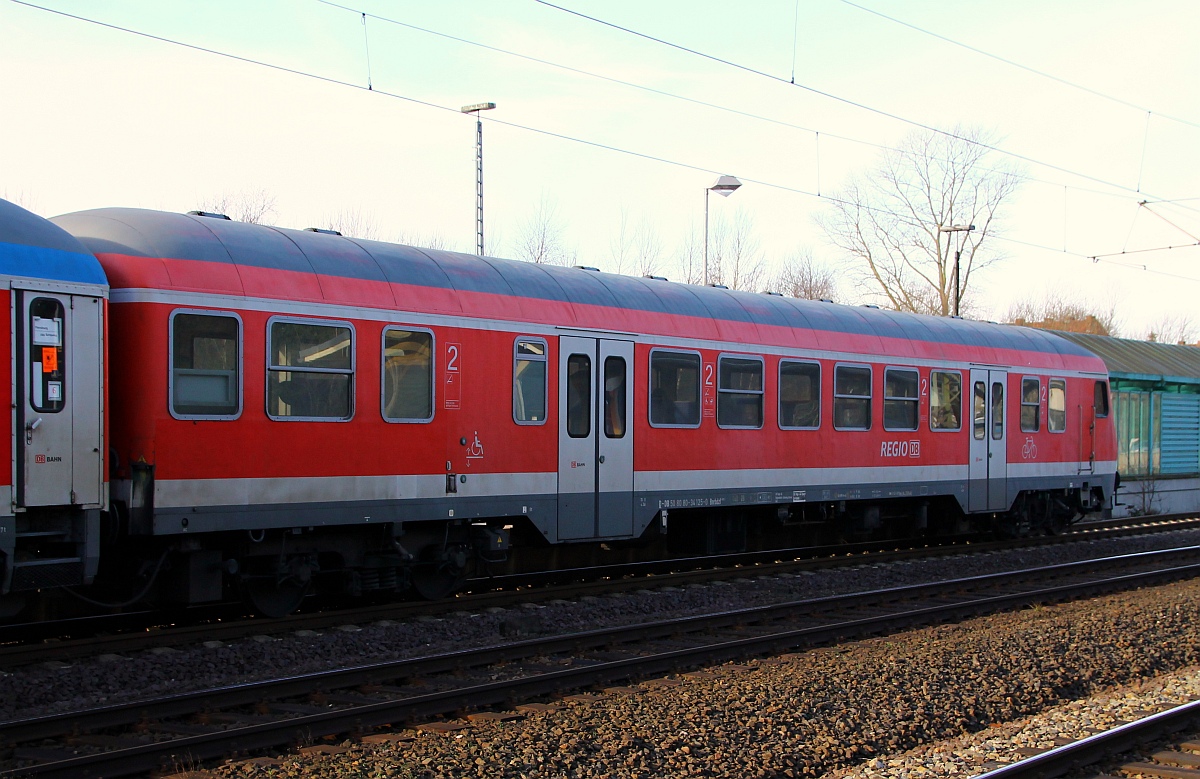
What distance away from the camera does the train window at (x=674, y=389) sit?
13.1 metres

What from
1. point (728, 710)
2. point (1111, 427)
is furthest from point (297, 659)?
point (1111, 427)

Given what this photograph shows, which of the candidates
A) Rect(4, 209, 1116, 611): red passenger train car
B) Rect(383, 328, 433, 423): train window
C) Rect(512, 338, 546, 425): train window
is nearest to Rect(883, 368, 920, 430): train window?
Rect(4, 209, 1116, 611): red passenger train car

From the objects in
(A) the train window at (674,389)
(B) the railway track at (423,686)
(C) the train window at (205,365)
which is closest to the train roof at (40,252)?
(C) the train window at (205,365)

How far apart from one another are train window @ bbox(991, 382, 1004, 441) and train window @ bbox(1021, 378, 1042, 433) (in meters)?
0.62

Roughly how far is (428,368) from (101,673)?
4.09 m

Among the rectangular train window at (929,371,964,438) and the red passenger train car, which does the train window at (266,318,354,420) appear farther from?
the rectangular train window at (929,371,964,438)

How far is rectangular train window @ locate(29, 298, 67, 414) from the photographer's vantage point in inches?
316

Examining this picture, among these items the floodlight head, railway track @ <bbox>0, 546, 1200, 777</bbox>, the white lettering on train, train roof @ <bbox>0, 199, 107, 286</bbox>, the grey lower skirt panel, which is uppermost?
the floodlight head

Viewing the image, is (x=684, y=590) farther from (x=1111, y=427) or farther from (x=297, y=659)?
(x=1111, y=427)

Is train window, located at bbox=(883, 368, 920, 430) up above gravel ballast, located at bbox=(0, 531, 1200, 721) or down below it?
above

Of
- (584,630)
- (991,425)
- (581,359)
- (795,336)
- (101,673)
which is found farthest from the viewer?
(991,425)

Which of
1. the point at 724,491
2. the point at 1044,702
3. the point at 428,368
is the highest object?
the point at 428,368

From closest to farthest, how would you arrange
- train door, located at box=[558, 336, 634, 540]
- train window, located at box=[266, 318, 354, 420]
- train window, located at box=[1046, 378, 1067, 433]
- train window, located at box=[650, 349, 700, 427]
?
1. train window, located at box=[266, 318, 354, 420]
2. train door, located at box=[558, 336, 634, 540]
3. train window, located at box=[650, 349, 700, 427]
4. train window, located at box=[1046, 378, 1067, 433]

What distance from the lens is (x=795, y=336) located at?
14.9 metres
